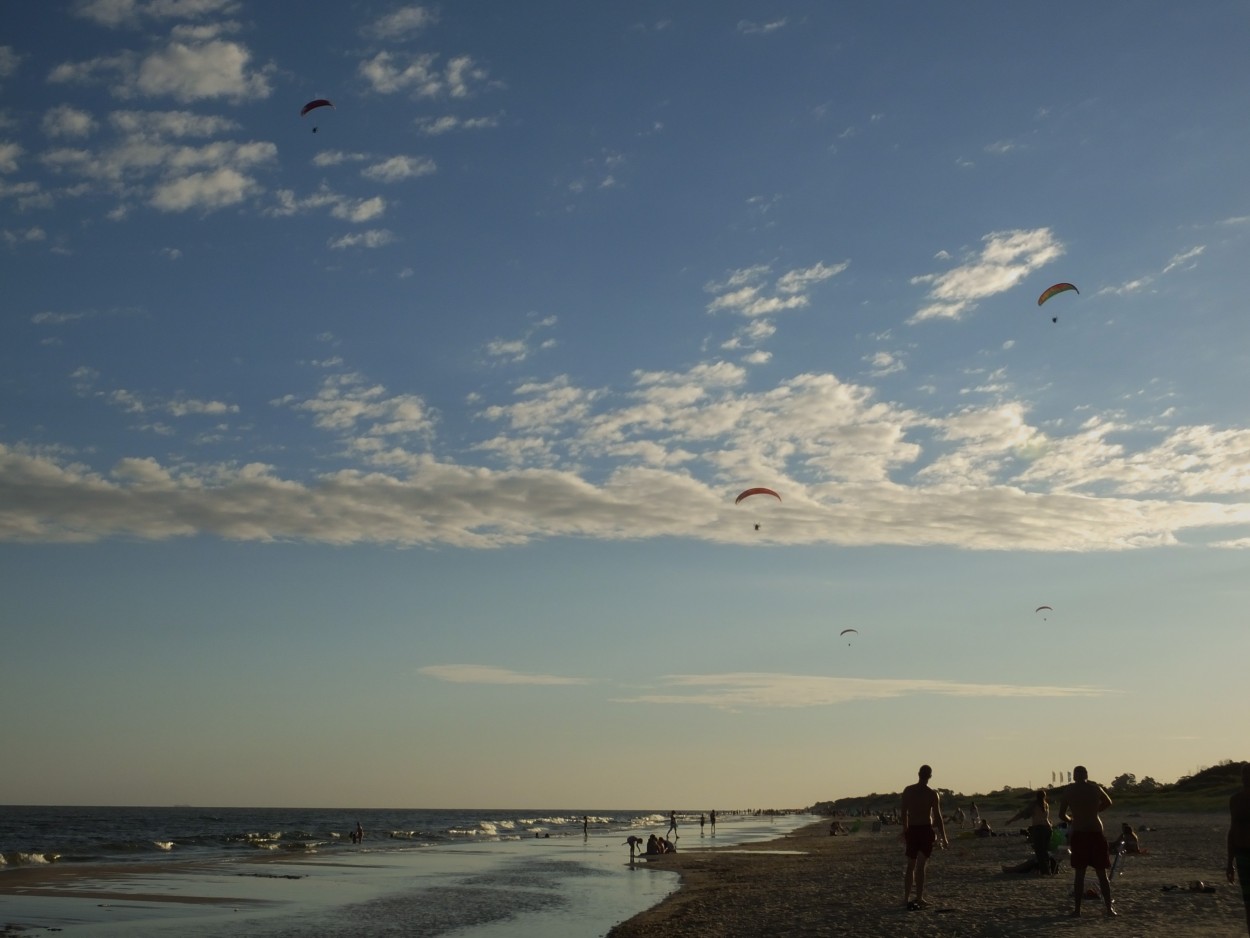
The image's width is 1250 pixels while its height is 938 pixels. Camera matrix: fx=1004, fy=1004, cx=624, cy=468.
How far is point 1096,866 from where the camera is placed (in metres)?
A: 12.7

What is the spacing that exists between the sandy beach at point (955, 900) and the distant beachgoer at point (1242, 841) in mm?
1858

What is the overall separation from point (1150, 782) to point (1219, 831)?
6509cm

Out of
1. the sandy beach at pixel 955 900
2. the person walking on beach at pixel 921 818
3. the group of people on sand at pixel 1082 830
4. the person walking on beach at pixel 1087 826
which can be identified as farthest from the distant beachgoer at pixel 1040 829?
the person walking on beach at pixel 1087 826

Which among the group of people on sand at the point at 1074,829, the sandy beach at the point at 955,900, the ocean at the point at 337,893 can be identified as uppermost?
the group of people on sand at the point at 1074,829

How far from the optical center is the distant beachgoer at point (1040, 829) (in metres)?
18.7

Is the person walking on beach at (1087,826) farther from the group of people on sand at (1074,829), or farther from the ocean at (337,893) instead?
the ocean at (337,893)

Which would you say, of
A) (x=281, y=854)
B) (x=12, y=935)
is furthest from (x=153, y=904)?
(x=281, y=854)

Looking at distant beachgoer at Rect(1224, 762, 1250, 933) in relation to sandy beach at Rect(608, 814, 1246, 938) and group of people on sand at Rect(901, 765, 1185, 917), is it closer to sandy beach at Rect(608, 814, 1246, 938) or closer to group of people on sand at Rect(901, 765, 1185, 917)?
group of people on sand at Rect(901, 765, 1185, 917)

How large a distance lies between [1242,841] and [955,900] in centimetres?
698

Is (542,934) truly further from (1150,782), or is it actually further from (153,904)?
(1150,782)

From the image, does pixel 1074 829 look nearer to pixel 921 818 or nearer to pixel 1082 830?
pixel 1082 830

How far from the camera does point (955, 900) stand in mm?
16062

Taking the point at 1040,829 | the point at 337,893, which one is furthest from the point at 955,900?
the point at 337,893

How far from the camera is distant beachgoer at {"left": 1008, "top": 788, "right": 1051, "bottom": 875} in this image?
1872 cm
